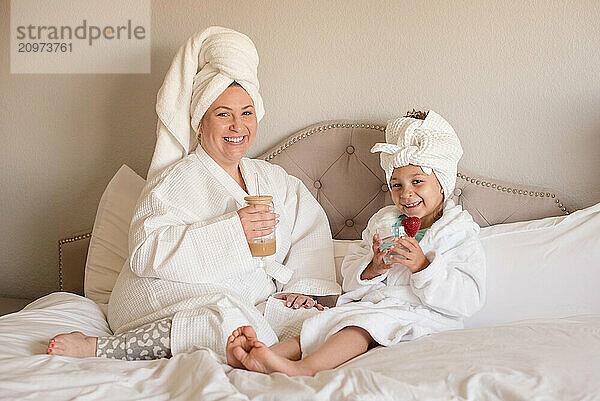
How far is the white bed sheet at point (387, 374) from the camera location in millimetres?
1541

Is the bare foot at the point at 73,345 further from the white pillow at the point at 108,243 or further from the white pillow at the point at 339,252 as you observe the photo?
the white pillow at the point at 339,252

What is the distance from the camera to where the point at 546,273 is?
2242 millimetres

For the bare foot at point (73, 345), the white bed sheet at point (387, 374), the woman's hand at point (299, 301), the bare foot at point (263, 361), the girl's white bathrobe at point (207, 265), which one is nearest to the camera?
the white bed sheet at point (387, 374)

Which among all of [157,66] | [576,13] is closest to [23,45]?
[157,66]

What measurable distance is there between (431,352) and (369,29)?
1488mm

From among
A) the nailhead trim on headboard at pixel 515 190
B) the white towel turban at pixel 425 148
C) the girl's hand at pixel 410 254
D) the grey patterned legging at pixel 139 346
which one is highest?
the white towel turban at pixel 425 148

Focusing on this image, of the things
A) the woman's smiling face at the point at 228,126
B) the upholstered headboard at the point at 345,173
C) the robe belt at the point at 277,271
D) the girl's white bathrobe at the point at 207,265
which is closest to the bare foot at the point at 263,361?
the girl's white bathrobe at the point at 207,265

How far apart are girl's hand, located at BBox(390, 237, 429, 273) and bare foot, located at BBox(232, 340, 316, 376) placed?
1.65 ft

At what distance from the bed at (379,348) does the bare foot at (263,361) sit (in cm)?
5

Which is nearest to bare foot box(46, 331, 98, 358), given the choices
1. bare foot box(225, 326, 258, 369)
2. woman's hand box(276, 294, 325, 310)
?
bare foot box(225, 326, 258, 369)

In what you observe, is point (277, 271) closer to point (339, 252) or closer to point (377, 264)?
point (339, 252)

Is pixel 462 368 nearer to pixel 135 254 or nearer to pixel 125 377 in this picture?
pixel 125 377

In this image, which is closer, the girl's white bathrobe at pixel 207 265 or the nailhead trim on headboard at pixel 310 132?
the girl's white bathrobe at pixel 207 265

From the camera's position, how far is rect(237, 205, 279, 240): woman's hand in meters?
2.23
